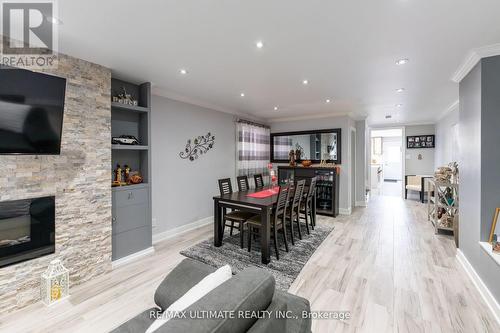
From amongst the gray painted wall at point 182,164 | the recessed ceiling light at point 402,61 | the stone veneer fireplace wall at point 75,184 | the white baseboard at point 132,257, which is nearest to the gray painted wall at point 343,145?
the gray painted wall at point 182,164

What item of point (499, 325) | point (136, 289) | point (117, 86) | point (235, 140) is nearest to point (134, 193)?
point (136, 289)

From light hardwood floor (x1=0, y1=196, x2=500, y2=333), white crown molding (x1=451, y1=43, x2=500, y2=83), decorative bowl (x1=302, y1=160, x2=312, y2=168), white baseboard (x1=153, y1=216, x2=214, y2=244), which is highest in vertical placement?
white crown molding (x1=451, y1=43, x2=500, y2=83)

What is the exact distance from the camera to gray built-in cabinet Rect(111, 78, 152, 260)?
3039mm

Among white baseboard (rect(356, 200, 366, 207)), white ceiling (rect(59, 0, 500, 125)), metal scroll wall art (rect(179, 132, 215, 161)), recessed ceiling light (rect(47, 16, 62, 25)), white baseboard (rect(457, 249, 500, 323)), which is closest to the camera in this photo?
white ceiling (rect(59, 0, 500, 125))

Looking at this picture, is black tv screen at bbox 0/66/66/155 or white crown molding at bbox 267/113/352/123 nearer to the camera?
black tv screen at bbox 0/66/66/155

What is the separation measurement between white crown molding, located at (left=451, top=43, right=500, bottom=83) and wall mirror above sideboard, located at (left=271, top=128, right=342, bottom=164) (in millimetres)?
2773

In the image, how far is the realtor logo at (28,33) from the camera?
1.74 meters

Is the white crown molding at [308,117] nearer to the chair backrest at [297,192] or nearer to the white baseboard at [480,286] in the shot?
the chair backrest at [297,192]

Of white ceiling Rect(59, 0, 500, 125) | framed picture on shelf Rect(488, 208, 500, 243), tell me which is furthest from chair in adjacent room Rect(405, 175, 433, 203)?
framed picture on shelf Rect(488, 208, 500, 243)

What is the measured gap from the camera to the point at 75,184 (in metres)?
2.55

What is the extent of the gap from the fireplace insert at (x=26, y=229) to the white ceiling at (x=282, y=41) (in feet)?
5.28

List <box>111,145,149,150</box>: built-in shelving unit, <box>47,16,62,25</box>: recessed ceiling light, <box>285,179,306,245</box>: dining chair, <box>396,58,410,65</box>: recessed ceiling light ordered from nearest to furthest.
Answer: <box>47,16,62,25</box>: recessed ceiling light < <box>396,58,410,65</box>: recessed ceiling light < <box>111,145,149,150</box>: built-in shelving unit < <box>285,179,306,245</box>: dining chair

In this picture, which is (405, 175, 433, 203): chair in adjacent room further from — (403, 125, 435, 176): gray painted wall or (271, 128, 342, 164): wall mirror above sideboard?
(271, 128, 342, 164): wall mirror above sideboard

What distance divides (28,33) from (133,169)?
1883 millimetres
